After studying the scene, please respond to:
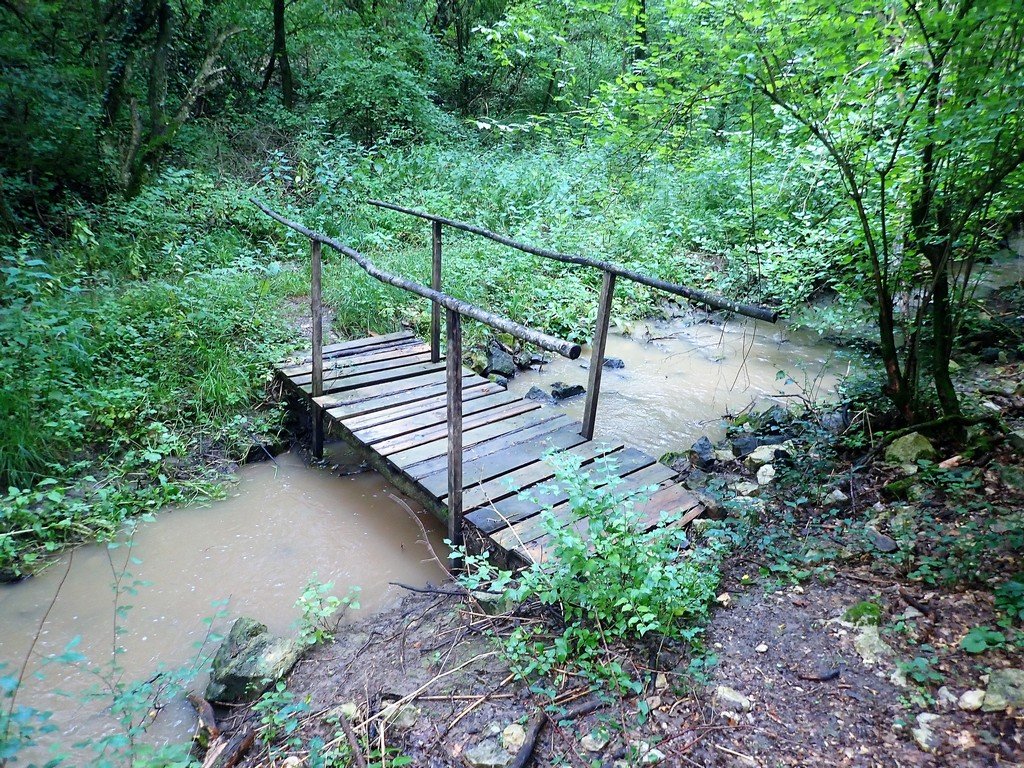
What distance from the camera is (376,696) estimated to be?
2.37m

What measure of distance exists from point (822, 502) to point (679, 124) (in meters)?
2.90

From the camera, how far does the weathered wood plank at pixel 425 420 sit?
13.6 ft

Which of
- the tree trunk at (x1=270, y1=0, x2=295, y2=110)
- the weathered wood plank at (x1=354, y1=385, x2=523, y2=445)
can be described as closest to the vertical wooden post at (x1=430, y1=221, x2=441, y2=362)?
the weathered wood plank at (x1=354, y1=385, x2=523, y2=445)

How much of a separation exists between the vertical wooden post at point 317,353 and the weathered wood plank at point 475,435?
1009 millimetres

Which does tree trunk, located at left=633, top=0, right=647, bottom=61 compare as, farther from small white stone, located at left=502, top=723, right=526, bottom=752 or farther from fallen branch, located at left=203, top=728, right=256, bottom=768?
→ fallen branch, located at left=203, top=728, right=256, bottom=768

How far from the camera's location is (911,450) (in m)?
3.39

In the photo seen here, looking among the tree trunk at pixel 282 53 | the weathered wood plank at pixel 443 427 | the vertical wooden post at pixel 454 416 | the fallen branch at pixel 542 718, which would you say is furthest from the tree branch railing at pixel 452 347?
the tree trunk at pixel 282 53

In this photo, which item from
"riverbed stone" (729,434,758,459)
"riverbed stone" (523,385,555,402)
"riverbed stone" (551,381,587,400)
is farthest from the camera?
"riverbed stone" (551,381,587,400)

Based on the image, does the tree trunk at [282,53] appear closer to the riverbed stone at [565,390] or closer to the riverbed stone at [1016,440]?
the riverbed stone at [565,390]

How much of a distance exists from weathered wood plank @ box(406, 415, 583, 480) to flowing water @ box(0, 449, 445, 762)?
536 millimetres

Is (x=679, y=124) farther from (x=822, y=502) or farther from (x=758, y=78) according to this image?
(x=822, y=502)

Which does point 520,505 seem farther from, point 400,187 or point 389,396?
point 400,187

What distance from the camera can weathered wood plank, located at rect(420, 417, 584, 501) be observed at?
363 centimetres

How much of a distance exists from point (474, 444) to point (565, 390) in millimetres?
2159
